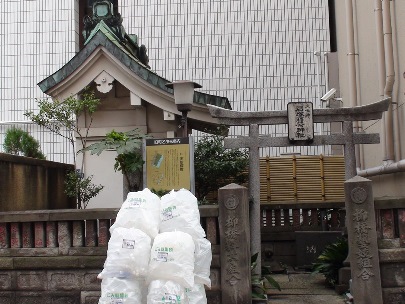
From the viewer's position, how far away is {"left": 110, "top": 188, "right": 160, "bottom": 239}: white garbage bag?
588 centimetres

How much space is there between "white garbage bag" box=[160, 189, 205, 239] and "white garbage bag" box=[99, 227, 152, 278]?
1.13ft

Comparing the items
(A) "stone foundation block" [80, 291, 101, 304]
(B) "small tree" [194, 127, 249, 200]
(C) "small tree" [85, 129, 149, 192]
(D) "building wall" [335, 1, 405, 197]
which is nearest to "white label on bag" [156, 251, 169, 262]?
(A) "stone foundation block" [80, 291, 101, 304]

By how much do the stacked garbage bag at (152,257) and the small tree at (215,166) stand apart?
7.77 metres

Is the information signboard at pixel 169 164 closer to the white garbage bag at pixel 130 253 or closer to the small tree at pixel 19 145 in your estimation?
the small tree at pixel 19 145

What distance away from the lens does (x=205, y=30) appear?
851 inches

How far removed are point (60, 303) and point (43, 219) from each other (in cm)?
119

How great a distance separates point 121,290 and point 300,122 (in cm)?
549

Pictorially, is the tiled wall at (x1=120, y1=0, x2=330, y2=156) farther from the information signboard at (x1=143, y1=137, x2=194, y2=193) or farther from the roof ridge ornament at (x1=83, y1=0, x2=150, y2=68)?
the information signboard at (x1=143, y1=137, x2=194, y2=193)

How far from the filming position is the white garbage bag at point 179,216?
19.7ft

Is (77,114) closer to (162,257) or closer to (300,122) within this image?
(300,122)

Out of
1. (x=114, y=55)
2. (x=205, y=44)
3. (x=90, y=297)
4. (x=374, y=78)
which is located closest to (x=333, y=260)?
(x=90, y=297)

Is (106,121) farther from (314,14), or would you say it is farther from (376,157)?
(314,14)

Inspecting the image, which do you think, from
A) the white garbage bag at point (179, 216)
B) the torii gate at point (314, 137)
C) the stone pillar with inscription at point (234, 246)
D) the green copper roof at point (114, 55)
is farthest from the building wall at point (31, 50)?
the white garbage bag at point (179, 216)

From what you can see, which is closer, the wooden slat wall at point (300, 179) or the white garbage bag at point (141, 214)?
the white garbage bag at point (141, 214)
